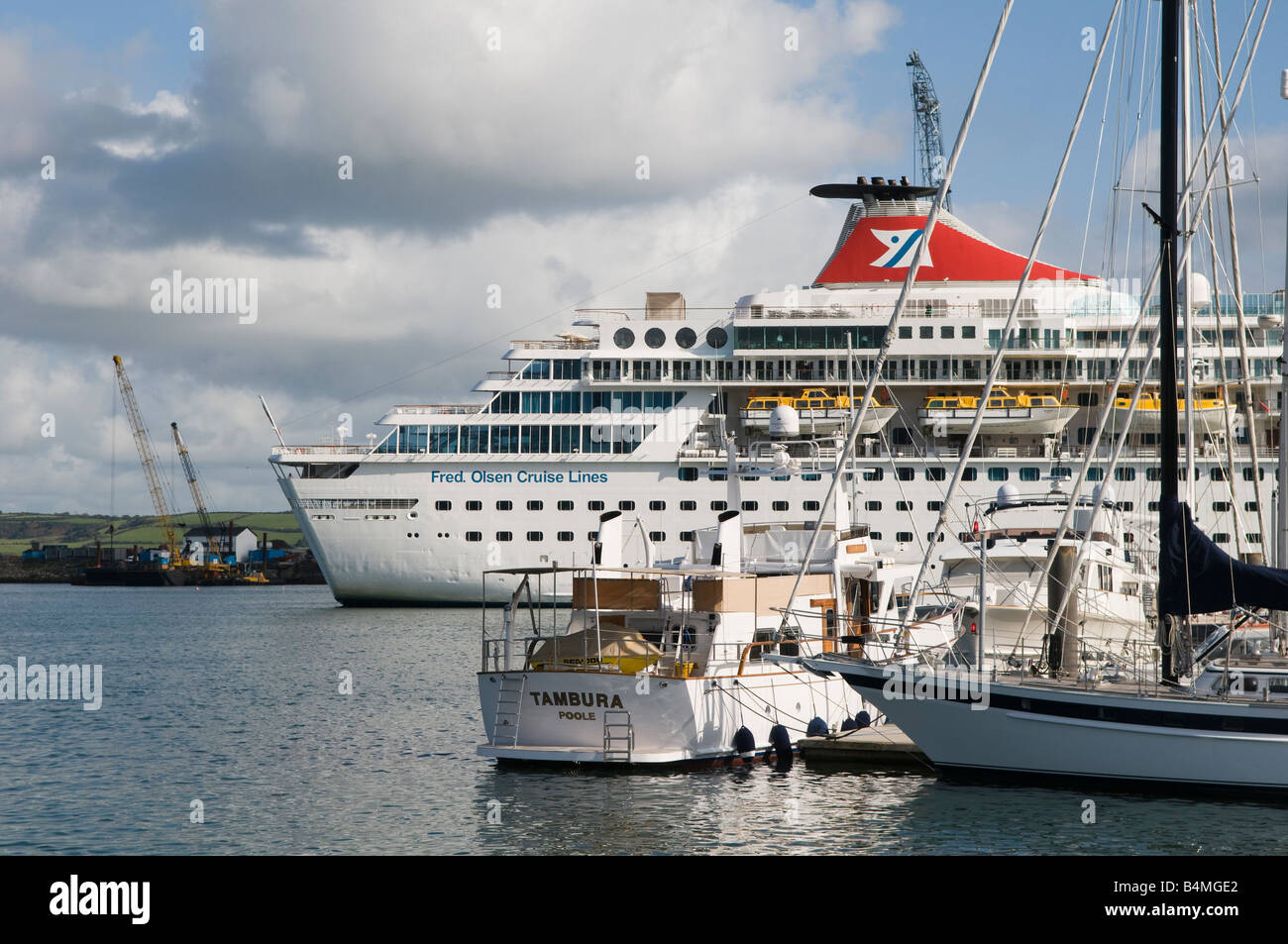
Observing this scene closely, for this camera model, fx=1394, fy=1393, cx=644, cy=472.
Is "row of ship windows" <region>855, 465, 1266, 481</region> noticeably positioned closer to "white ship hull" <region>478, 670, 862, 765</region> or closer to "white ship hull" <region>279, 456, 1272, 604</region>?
"white ship hull" <region>279, 456, 1272, 604</region>

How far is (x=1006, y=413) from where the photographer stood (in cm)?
6106

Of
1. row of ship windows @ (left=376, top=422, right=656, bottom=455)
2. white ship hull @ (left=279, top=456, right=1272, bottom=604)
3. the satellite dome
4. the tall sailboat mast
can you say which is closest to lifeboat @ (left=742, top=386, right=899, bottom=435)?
white ship hull @ (left=279, top=456, right=1272, bottom=604)

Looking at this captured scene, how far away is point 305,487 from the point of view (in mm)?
60938

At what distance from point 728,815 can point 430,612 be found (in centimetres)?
4174

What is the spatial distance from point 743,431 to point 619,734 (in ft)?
149

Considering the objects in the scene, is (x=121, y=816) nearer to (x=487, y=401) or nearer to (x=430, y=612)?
(x=430, y=612)

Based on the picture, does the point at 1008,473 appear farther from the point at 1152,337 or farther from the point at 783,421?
the point at 1152,337

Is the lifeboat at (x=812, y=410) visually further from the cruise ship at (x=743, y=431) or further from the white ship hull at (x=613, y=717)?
the white ship hull at (x=613, y=717)

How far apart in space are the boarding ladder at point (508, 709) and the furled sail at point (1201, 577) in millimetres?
9772

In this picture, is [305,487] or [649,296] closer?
[305,487]

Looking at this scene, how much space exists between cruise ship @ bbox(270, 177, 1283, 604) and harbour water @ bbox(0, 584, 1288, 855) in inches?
1106
